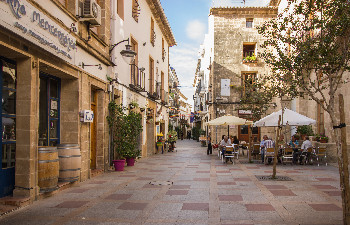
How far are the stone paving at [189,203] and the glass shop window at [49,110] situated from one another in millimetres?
1345

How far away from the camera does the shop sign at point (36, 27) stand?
5.13 metres

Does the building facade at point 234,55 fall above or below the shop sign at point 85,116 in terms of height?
above

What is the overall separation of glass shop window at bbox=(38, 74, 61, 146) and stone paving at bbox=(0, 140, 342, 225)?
135 cm

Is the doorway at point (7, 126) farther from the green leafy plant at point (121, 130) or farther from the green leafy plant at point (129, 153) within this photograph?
the green leafy plant at point (129, 153)

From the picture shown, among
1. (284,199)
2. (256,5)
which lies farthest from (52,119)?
(256,5)

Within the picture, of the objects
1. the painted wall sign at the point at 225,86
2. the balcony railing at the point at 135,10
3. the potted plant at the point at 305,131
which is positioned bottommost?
the potted plant at the point at 305,131

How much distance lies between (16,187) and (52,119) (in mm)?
2372

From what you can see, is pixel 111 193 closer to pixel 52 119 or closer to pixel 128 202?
pixel 128 202

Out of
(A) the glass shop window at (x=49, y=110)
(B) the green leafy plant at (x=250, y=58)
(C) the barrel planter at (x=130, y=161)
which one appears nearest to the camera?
(A) the glass shop window at (x=49, y=110)

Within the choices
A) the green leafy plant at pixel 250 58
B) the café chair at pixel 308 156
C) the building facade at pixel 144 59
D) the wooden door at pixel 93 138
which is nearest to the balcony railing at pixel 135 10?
the building facade at pixel 144 59

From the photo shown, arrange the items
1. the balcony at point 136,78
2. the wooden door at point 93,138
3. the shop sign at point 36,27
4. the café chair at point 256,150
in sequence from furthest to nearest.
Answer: the café chair at point 256,150, the balcony at point 136,78, the wooden door at point 93,138, the shop sign at point 36,27

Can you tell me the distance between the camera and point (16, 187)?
604 cm

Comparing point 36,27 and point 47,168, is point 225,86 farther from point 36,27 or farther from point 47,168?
point 36,27

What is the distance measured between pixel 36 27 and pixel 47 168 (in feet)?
8.84
